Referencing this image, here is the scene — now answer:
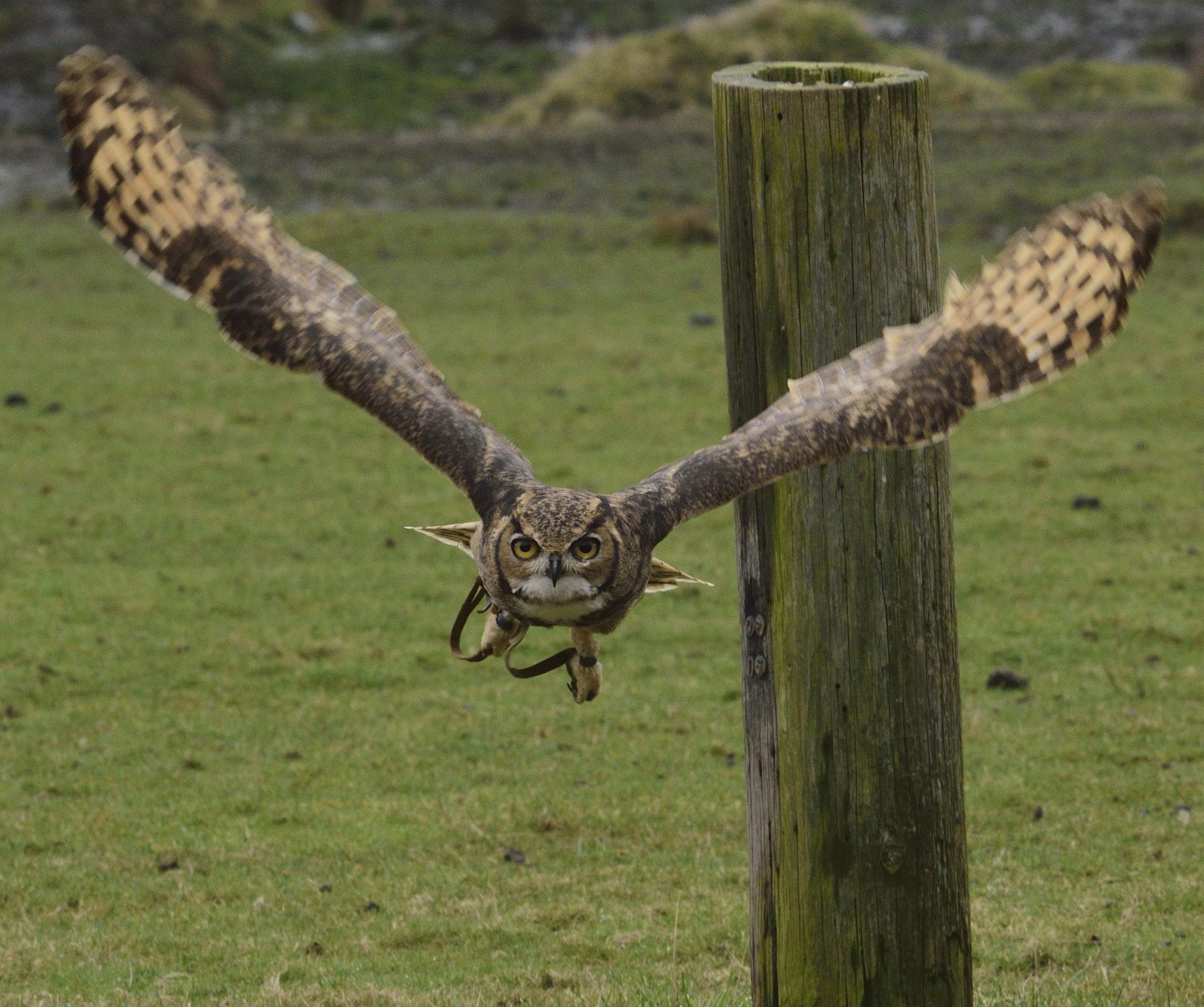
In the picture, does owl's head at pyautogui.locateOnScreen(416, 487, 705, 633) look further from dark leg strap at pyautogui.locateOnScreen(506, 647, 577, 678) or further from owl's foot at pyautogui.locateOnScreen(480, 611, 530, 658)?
owl's foot at pyautogui.locateOnScreen(480, 611, 530, 658)

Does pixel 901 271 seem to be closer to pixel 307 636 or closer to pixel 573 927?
pixel 573 927

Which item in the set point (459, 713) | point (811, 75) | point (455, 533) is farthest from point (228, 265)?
point (459, 713)

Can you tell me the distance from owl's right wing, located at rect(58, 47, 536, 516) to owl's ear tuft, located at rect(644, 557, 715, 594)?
1.91 ft

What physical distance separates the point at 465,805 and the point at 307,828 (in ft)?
3.11

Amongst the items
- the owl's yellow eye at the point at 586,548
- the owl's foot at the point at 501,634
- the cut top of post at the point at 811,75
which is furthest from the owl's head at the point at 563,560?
the cut top of post at the point at 811,75

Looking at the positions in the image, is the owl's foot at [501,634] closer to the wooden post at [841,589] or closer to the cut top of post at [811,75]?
the wooden post at [841,589]

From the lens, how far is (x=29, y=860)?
9633 millimetres

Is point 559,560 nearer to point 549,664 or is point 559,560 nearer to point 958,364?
point 549,664

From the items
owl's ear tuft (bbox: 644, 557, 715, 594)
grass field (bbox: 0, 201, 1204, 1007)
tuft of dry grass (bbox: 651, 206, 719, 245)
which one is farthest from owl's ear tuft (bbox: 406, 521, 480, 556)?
tuft of dry grass (bbox: 651, 206, 719, 245)

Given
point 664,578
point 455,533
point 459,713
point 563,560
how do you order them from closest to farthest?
point 563,560 < point 664,578 < point 455,533 < point 459,713

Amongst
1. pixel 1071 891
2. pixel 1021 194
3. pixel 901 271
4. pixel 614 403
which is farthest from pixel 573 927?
pixel 1021 194

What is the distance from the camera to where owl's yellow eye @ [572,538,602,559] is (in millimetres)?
4477

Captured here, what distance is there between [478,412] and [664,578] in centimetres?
90

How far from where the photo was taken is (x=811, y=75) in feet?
18.1
